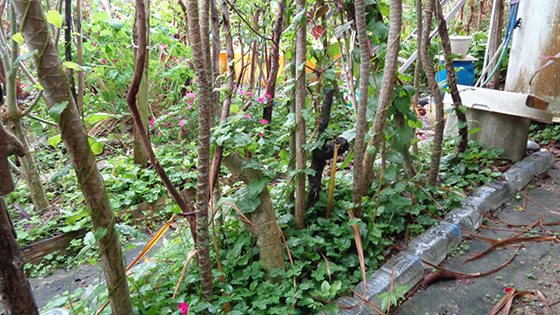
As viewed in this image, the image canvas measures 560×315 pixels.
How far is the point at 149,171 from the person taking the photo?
344 cm

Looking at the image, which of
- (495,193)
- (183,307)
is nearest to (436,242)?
(495,193)

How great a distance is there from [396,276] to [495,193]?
1.39 metres

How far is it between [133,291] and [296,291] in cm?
71

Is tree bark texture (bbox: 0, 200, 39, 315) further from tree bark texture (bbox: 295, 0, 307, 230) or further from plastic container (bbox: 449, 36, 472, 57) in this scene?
plastic container (bbox: 449, 36, 472, 57)

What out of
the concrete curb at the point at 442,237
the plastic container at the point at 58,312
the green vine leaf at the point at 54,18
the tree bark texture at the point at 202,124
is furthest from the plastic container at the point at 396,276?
the green vine leaf at the point at 54,18

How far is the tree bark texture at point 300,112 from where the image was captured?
1772mm

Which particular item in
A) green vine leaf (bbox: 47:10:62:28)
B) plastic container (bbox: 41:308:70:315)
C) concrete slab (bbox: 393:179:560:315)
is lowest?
concrete slab (bbox: 393:179:560:315)

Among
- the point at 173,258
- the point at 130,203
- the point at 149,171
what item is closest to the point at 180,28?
the point at 149,171

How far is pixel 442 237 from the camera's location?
2209 millimetres

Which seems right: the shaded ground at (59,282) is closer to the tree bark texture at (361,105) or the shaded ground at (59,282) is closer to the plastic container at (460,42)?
the tree bark texture at (361,105)

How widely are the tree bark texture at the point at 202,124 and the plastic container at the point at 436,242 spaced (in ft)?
4.04

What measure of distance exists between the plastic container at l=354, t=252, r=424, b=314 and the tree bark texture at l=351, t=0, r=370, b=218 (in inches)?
12.5

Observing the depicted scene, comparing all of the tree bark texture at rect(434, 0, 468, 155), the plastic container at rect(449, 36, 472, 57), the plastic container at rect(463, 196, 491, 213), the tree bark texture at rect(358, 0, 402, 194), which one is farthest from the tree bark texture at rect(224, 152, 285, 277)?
the plastic container at rect(449, 36, 472, 57)

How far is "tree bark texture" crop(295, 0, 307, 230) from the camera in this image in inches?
69.8
